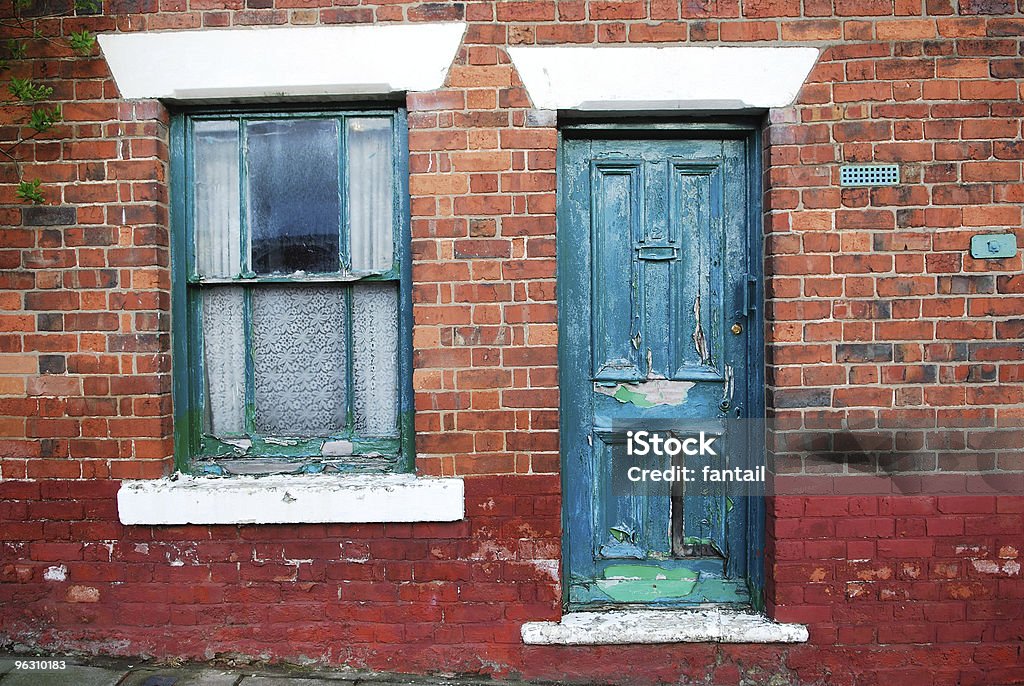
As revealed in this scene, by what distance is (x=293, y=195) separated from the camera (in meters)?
3.46

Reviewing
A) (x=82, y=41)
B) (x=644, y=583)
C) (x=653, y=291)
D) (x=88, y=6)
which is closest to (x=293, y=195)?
(x=82, y=41)

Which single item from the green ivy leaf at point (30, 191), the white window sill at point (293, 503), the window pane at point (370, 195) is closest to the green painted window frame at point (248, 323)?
the window pane at point (370, 195)

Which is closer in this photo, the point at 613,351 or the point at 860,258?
the point at 860,258

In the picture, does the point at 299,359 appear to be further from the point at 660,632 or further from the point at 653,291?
the point at 660,632

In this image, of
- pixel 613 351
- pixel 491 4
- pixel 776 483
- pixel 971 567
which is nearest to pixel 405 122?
pixel 491 4

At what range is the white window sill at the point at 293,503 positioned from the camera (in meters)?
3.26

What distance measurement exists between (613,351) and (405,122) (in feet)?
4.81

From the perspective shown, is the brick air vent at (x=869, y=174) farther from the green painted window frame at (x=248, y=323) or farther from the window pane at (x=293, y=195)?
the window pane at (x=293, y=195)

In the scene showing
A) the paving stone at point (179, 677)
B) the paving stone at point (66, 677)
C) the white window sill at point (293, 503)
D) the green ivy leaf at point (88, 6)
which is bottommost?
the paving stone at point (179, 677)

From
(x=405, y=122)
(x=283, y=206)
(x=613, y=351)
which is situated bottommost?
(x=613, y=351)

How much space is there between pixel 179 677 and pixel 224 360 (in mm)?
1458

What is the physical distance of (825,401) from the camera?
3248 mm

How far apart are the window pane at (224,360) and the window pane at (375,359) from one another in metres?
0.56

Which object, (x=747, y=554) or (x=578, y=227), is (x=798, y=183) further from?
(x=747, y=554)
